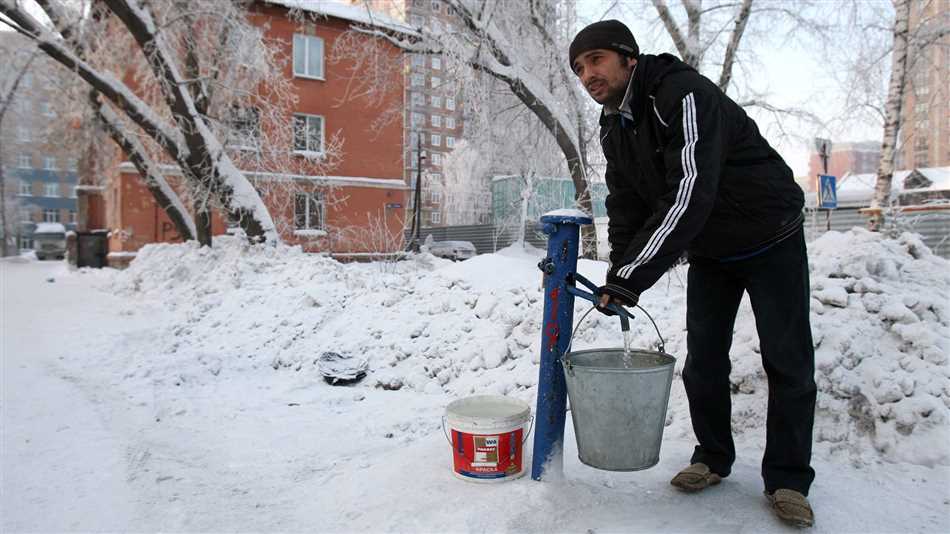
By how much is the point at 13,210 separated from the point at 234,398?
6028 cm

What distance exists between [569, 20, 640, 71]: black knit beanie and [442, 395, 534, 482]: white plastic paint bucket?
1.56m

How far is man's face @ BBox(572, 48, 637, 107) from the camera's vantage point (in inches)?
94.0

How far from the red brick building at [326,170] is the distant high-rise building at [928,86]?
43.5 ft

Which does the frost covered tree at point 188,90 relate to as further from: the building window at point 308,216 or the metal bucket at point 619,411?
the metal bucket at point 619,411

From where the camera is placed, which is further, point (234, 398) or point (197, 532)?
point (234, 398)

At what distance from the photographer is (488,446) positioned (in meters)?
2.68

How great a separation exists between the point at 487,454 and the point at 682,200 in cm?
135

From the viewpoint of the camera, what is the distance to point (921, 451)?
9.62ft

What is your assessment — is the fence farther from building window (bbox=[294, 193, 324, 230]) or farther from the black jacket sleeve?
building window (bbox=[294, 193, 324, 230])

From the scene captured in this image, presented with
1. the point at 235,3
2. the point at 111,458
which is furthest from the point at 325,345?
the point at 235,3

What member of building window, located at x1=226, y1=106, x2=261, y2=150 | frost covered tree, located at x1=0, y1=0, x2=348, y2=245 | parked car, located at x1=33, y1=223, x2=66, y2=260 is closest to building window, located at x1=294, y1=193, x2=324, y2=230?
frost covered tree, located at x1=0, y1=0, x2=348, y2=245

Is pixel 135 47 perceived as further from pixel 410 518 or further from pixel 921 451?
pixel 921 451

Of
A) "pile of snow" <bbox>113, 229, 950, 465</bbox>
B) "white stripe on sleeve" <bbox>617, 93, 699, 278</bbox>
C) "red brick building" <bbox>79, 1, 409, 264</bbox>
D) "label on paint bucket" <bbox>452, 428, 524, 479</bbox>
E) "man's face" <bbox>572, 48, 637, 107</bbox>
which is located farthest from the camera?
"red brick building" <bbox>79, 1, 409, 264</bbox>

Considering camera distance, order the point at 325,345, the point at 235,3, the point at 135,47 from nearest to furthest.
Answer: the point at 325,345 < the point at 235,3 < the point at 135,47
